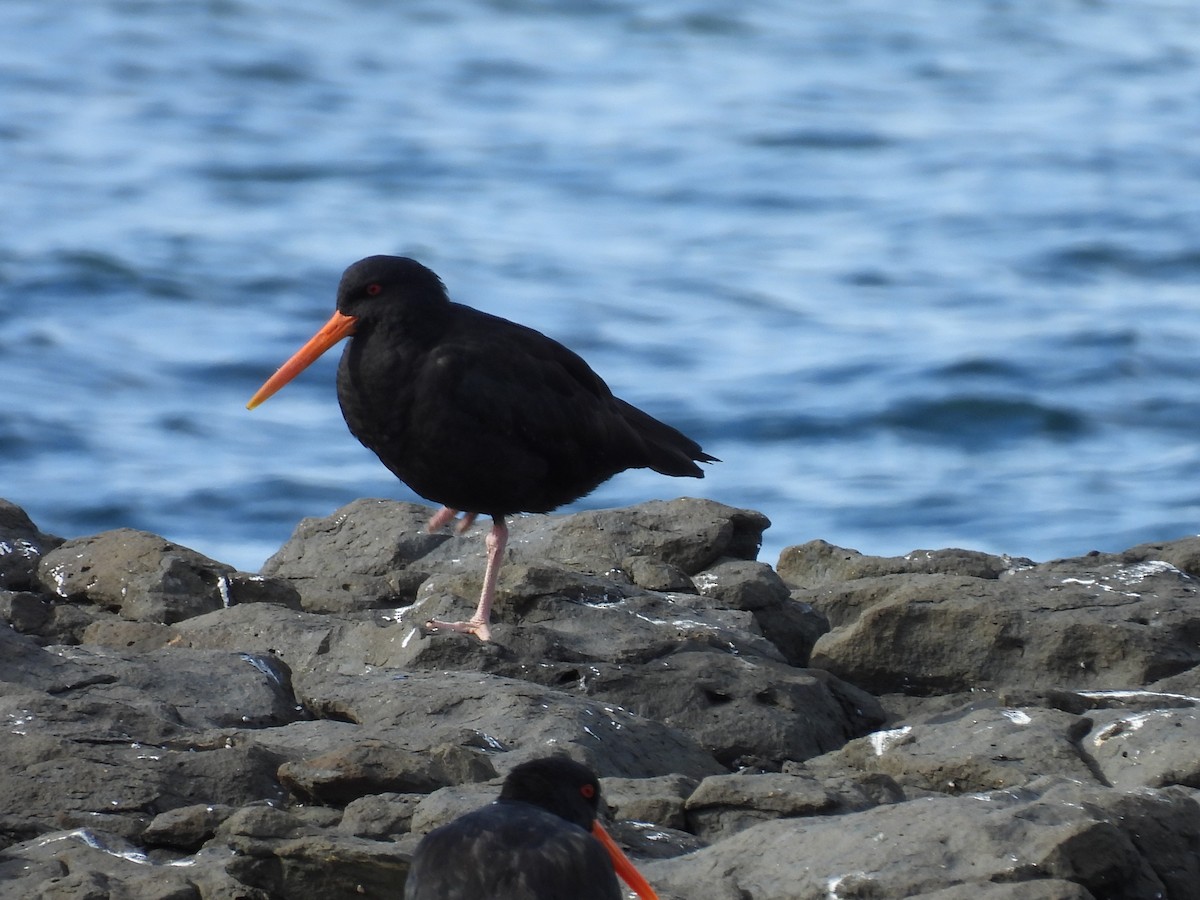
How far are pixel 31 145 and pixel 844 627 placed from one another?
2239 centimetres

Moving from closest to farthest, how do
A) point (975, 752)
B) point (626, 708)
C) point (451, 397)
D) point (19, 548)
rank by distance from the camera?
point (975, 752) → point (626, 708) → point (451, 397) → point (19, 548)

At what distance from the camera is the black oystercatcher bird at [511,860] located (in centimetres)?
354

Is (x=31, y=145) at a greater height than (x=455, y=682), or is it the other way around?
(x=455, y=682)

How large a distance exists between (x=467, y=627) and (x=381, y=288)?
1.23 metres

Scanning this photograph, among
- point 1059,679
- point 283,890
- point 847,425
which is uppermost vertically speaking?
point 283,890

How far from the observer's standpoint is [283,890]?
13.5 feet

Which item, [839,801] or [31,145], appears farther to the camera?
[31,145]

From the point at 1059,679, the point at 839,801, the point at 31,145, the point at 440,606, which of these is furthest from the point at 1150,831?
the point at 31,145

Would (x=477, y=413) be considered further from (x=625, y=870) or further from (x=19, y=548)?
(x=625, y=870)

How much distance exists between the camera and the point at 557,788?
399cm

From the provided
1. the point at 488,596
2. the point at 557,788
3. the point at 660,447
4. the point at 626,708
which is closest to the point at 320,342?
the point at 488,596

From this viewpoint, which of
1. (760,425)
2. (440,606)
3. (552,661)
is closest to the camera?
(552,661)

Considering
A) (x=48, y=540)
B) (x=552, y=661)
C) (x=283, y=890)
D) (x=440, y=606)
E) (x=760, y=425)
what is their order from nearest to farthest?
(x=283, y=890), (x=552, y=661), (x=440, y=606), (x=48, y=540), (x=760, y=425)

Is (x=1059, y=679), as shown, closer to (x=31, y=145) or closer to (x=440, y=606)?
(x=440, y=606)
